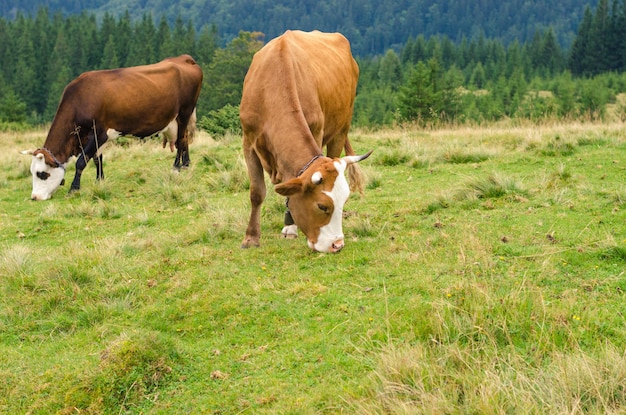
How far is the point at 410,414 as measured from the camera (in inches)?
119

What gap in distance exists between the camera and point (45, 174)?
10.9 metres

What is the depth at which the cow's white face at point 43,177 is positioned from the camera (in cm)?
1075

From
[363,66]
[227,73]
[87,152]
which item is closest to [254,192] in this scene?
[87,152]

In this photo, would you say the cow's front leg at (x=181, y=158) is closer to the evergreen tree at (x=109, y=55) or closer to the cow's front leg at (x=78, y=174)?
the cow's front leg at (x=78, y=174)

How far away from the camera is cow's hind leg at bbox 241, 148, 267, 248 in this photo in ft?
22.3

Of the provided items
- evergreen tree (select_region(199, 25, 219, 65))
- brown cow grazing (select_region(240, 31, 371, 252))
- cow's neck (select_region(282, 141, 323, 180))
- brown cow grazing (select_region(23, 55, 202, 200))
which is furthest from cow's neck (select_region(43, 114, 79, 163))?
evergreen tree (select_region(199, 25, 219, 65))

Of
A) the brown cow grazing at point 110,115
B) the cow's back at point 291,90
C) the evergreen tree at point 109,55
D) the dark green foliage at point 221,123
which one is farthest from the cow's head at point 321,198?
the evergreen tree at point 109,55

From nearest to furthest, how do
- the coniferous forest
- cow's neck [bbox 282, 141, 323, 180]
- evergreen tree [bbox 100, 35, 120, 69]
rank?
cow's neck [bbox 282, 141, 323, 180]
the coniferous forest
evergreen tree [bbox 100, 35, 120, 69]

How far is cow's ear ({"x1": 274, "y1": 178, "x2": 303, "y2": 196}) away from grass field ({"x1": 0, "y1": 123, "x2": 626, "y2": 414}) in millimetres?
709

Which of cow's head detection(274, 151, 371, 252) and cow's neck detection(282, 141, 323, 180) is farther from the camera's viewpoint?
cow's neck detection(282, 141, 323, 180)

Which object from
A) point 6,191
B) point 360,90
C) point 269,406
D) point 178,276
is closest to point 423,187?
point 178,276

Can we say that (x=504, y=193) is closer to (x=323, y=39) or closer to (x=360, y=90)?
(x=323, y=39)

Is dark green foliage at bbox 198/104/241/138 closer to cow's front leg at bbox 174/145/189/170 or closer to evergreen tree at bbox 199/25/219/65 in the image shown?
cow's front leg at bbox 174/145/189/170

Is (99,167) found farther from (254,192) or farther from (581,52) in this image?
(581,52)
